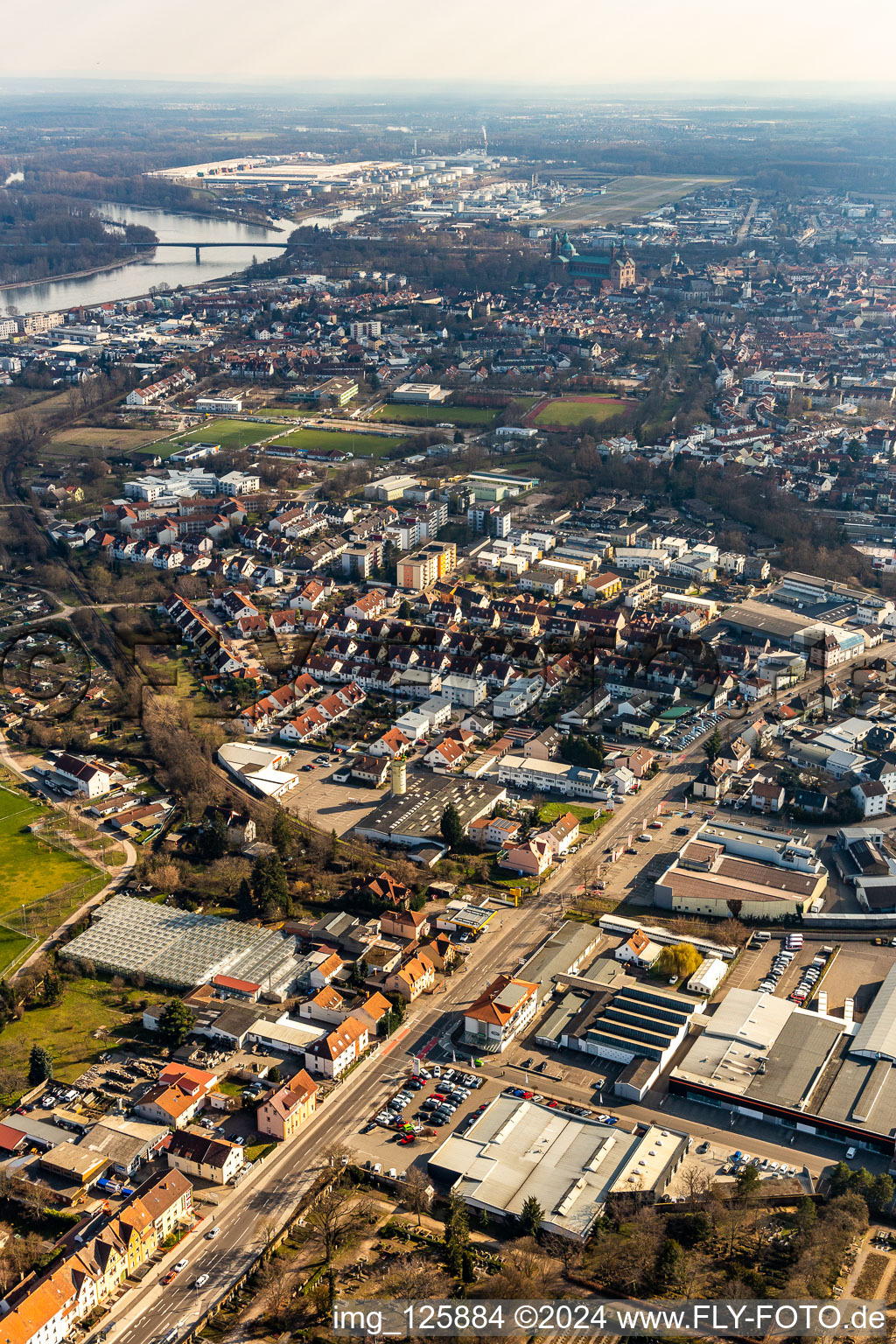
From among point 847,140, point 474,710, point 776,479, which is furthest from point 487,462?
point 847,140

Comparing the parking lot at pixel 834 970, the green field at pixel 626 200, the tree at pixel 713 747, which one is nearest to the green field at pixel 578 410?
the tree at pixel 713 747

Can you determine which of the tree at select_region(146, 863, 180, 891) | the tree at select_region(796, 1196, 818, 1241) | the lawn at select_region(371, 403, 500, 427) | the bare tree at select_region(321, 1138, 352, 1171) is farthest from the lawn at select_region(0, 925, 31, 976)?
the lawn at select_region(371, 403, 500, 427)

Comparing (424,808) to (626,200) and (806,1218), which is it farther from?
(626,200)

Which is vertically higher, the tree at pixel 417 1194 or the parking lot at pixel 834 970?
the tree at pixel 417 1194

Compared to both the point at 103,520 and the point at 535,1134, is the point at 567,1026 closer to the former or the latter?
the point at 535,1134

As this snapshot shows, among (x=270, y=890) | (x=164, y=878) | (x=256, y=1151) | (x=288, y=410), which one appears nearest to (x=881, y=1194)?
(x=256, y=1151)

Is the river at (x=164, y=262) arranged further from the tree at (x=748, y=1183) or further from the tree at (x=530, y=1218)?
the tree at (x=748, y=1183)
